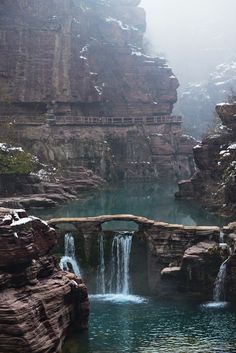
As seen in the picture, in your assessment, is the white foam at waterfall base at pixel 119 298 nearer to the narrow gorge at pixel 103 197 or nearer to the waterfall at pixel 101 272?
the narrow gorge at pixel 103 197

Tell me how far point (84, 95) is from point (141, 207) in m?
47.7

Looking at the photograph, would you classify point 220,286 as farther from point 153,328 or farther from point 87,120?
point 87,120

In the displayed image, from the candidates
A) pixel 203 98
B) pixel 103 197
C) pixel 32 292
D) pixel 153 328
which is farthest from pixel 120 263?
pixel 203 98

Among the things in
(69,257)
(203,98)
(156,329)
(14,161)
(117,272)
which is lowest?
(156,329)

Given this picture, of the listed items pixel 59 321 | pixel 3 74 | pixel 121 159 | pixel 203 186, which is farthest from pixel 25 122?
pixel 59 321

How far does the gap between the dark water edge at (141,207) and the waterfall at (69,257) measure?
731 inches

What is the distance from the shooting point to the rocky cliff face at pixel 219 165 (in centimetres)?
6525

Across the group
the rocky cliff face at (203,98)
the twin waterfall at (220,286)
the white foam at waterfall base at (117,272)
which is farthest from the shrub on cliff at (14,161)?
the rocky cliff face at (203,98)

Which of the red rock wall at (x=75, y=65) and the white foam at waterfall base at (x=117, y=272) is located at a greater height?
the red rock wall at (x=75, y=65)

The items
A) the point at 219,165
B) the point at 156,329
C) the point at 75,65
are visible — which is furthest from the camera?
the point at 75,65

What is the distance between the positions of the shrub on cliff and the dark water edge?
341 inches

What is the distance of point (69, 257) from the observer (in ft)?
148

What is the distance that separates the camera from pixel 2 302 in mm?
27172

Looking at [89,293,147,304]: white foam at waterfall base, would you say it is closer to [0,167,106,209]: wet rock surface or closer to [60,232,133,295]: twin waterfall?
[60,232,133,295]: twin waterfall
